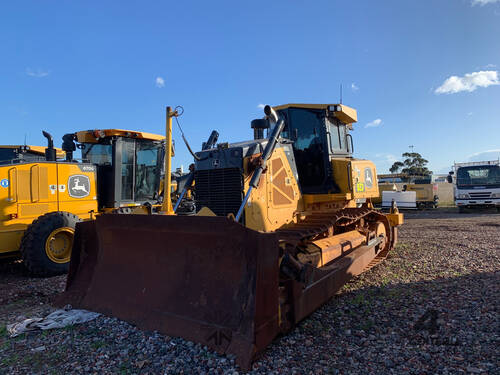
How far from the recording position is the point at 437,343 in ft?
10.5

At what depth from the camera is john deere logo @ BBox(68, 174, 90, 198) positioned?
7328 mm

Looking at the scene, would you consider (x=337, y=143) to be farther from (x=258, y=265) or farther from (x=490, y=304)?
(x=258, y=265)

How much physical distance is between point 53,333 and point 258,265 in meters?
2.39

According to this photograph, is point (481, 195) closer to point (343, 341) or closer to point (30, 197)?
point (343, 341)

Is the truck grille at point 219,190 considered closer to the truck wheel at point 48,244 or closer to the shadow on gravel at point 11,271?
the truck wheel at point 48,244

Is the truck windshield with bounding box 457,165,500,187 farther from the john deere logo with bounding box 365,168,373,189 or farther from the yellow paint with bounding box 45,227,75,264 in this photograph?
the yellow paint with bounding box 45,227,75,264

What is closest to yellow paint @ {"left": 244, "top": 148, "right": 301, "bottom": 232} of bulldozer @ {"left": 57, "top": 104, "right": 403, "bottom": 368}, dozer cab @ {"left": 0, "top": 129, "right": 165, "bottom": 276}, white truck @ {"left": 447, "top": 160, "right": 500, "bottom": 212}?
bulldozer @ {"left": 57, "top": 104, "right": 403, "bottom": 368}

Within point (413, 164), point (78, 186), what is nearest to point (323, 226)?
point (78, 186)

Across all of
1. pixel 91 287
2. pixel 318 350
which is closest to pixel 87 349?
pixel 91 287

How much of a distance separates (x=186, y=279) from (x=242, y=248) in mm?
751

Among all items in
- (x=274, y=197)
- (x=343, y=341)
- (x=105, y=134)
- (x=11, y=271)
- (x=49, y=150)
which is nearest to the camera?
(x=343, y=341)

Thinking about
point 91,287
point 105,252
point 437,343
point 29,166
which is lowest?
point 437,343

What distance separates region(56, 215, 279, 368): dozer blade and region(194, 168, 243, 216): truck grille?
1.04 meters

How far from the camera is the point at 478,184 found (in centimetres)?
1725
